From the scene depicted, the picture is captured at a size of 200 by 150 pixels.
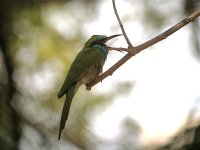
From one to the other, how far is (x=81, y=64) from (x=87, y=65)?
6 cm

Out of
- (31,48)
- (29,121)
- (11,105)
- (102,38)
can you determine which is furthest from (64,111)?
(31,48)

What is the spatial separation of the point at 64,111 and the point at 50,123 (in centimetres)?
109

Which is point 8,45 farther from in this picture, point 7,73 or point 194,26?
point 194,26

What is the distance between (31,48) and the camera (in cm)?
493

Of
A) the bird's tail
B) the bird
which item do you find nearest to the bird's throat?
the bird

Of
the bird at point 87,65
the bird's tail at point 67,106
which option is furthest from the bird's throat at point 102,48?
the bird's tail at point 67,106

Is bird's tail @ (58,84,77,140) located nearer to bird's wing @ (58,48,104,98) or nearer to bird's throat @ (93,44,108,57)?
bird's wing @ (58,48,104,98)

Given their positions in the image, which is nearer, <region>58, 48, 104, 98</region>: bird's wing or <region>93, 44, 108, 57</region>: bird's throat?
<region>58, 48, 104, 98</region>: bird's wing

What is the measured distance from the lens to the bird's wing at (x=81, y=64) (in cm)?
333

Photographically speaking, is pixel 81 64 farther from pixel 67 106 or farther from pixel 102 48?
pixel 67 106

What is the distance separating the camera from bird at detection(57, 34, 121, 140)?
10.9 ft

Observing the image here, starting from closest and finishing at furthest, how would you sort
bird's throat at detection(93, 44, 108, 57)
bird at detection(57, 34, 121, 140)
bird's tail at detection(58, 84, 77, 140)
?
bird's tail at detection(58, 84, 77, 140), bird at detection(57, 34, 121, 140), bird's throat at detection(93, 44, 108, 57)

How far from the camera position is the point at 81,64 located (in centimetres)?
362

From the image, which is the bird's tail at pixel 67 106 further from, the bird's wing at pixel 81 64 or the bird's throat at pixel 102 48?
the bird's throat at pixel 102 48
